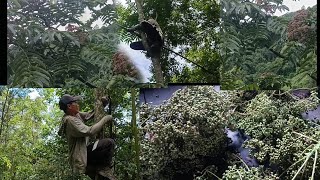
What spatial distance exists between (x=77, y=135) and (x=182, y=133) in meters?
0.77

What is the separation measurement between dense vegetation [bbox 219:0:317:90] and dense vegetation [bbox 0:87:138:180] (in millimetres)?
854

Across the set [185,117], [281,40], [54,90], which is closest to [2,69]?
[54,90]

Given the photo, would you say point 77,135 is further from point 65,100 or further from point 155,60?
point 155,60

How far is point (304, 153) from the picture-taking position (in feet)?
14.1

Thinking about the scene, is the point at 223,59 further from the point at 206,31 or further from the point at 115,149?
the point at 115,149

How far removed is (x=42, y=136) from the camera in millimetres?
4359

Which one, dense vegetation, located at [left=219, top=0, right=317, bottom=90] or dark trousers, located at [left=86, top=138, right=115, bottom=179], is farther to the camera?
dense vegetation, located at [left=219, top=0, right=317, bottom=90]

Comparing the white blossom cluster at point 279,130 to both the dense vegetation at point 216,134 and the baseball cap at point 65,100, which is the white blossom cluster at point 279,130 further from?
the baseball cap at point 65,100

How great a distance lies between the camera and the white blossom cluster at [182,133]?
441 centimetres

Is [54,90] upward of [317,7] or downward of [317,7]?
downward

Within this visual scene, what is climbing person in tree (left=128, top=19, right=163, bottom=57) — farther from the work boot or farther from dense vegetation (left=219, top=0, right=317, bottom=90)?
the work boot

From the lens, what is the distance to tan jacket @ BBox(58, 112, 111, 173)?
4.32 metres

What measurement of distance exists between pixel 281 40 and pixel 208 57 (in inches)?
23.1

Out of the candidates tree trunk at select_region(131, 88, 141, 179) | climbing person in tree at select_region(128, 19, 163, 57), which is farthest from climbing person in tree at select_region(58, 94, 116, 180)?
climbing person in tree at select_region(128, 19, 163, 57)
